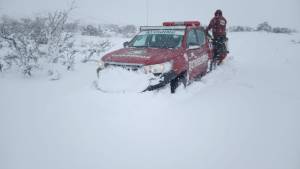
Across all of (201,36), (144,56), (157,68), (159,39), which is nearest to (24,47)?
(159,39)

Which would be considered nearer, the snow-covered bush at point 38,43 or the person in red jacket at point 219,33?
the snow-covered bush at point 38,43

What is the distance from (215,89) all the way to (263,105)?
1516 millimetres

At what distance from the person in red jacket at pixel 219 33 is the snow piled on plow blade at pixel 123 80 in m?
5.08

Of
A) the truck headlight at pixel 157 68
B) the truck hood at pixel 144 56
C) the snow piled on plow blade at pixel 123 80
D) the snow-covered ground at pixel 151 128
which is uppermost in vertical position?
the truck hood at pixel 144 56

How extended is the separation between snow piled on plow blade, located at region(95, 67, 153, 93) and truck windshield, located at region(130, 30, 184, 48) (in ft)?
4.82

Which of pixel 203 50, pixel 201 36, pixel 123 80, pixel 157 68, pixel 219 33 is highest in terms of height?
pixel 219 33

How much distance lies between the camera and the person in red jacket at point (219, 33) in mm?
9656

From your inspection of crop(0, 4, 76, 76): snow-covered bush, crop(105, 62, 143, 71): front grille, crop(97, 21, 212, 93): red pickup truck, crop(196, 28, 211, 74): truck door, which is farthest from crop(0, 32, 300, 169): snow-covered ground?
crop(0, 4, 76, 76): snow-covered bush

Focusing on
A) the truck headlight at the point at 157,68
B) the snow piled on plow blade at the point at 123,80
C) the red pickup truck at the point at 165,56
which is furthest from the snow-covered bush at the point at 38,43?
the truck headlight at the point at 157,68

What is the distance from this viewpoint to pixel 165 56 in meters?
5.71

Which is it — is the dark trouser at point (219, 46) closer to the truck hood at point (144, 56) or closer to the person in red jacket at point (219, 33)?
the person in red jacket at point (219, 33)

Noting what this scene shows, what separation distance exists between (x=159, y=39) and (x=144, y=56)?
4.54 feet

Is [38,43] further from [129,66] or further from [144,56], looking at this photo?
[144,56]

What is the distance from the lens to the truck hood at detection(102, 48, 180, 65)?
218 inches
